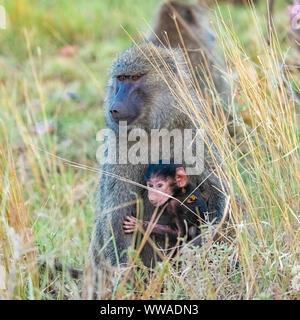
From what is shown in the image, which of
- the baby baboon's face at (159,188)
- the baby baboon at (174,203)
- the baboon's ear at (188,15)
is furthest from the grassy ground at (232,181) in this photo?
the baboon's ear at (188,15)

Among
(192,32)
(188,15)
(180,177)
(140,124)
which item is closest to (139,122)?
(140,124)

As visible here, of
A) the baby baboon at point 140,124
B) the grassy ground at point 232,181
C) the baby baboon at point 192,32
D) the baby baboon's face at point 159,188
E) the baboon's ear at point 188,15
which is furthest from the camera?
the baboon's ear at point 188,15

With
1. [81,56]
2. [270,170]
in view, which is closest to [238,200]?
[270,170]

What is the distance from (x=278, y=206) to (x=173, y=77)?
2.53 ft

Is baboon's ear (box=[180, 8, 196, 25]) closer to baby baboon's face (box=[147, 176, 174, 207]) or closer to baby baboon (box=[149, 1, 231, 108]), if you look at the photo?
baby baboon (box=[149, 1, 231, 108])

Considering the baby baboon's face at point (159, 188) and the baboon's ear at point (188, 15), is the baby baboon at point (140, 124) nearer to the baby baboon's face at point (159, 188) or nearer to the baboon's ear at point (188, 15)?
the baby baboon's face at point (159, 188)

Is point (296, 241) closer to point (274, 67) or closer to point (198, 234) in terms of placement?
point (198, 234)

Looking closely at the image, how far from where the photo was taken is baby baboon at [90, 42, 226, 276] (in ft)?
9.57

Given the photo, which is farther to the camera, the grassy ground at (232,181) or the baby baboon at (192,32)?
the baby baboon at (192,32)

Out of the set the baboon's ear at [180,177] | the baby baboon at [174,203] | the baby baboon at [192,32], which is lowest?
the baby baboon at [174,203]

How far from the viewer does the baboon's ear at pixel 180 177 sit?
2.81 m

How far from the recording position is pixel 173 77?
115 inches

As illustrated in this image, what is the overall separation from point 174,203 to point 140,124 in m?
0.43

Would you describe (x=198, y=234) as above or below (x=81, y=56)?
below
